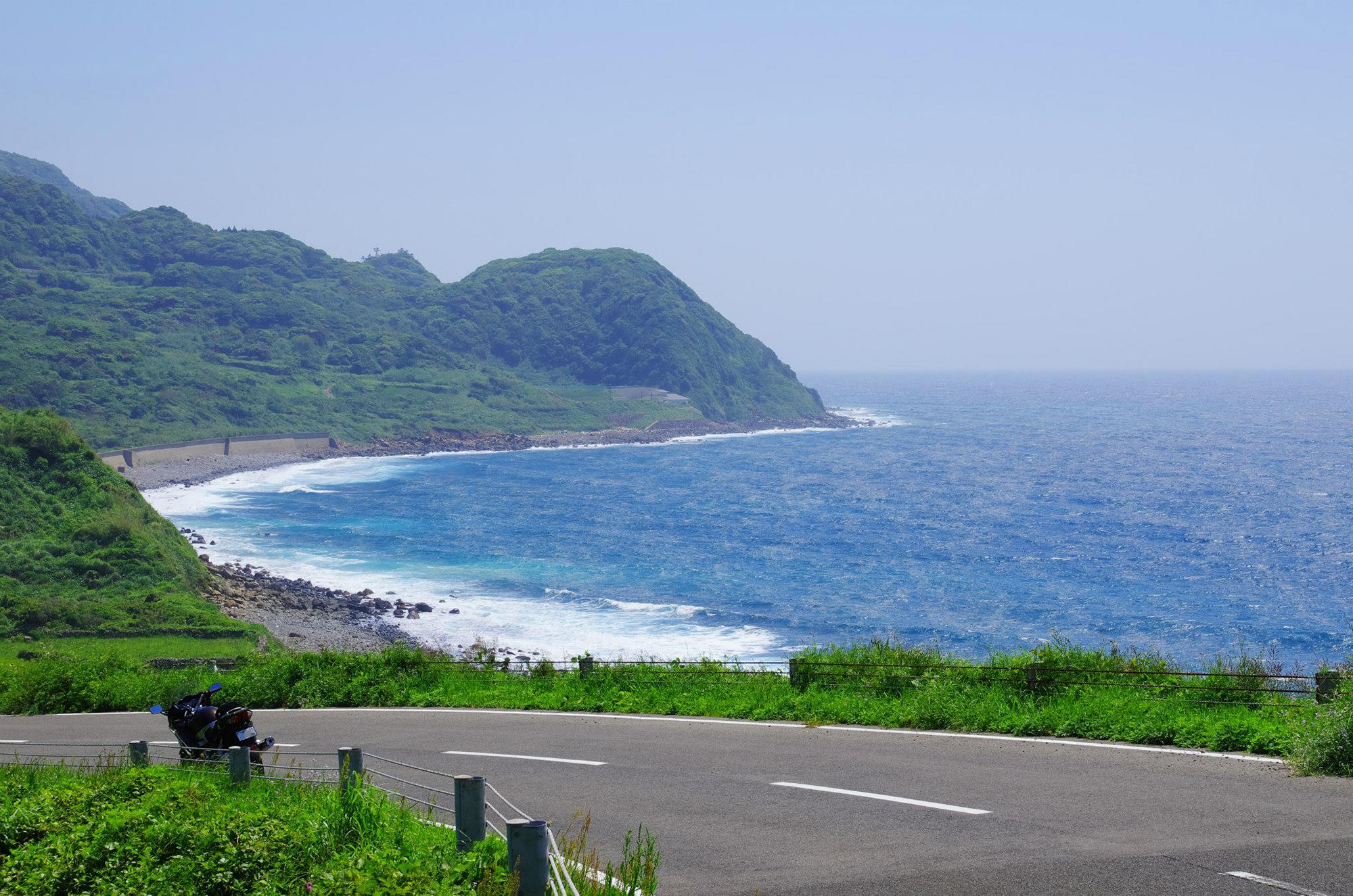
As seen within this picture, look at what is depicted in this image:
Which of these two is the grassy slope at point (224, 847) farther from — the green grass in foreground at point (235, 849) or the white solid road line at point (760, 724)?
the white solid road line at point (760, 724)

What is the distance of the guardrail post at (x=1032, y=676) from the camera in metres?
14.3

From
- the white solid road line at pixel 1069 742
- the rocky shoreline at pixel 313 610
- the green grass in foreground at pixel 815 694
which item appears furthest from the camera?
the rocky shoreline at pixel 313 610

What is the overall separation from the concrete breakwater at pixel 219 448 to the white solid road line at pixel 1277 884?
124 m

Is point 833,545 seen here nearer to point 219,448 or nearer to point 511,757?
point 511,757

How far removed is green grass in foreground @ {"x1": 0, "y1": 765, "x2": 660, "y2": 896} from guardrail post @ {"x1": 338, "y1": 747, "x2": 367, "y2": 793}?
0.16 metres

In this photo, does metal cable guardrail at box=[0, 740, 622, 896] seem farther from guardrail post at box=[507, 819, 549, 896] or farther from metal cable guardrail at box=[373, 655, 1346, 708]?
metal cable guardrail at box=[373, 655, 1346, 708]

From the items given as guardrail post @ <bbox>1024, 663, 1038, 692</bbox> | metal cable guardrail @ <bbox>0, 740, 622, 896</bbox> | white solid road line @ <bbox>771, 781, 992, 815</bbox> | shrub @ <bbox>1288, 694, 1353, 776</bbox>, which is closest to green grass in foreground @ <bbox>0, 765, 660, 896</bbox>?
metal cable guardrail @ <bbox>0, 740, 622, 896</bbox>

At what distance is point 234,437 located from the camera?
456 ft

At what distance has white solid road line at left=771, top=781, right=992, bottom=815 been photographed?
31.9 feet

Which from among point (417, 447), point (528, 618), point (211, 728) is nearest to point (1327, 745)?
point (211, 728)

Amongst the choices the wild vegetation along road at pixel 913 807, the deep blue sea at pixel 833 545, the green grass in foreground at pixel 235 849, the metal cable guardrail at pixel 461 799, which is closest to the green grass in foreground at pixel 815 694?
the wild vegetation along road at pixel 913 807

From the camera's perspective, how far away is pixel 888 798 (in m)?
10.3

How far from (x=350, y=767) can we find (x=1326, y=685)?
10792 millimetres

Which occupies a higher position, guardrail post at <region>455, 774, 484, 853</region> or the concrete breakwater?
guardrail post at <region>455, 774, 484, 853</region>
